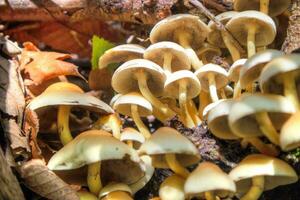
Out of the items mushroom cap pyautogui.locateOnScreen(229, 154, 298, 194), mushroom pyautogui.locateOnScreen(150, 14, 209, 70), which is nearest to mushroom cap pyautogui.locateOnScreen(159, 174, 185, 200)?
mushroom cap pyautogui.locateOnScreen(229, 154, 298, 194)

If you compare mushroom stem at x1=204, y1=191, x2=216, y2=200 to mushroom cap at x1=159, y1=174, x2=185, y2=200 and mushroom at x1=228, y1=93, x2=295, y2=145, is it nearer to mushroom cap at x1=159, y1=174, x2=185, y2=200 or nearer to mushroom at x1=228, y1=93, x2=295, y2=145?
mushroom cap at x1=159, y1=174, x2=185, y2=200

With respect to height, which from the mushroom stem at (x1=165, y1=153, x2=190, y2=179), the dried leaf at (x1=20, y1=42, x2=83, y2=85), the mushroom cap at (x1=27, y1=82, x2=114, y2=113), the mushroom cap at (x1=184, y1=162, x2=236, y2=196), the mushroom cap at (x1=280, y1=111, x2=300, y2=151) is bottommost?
the dried leaf at (x1=20, y1=42, x2=83, y2=85)

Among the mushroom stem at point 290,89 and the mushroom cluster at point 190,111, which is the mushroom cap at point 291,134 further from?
the mushroom stem at point 290,89

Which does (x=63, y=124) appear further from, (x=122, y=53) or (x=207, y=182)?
(x=207, y=182)

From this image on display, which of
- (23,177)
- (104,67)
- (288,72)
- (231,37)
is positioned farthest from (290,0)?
(23,177)

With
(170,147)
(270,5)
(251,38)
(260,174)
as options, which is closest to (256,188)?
(260,174)

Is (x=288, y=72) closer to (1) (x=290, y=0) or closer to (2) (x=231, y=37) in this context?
(2) (x=231, y=37)
